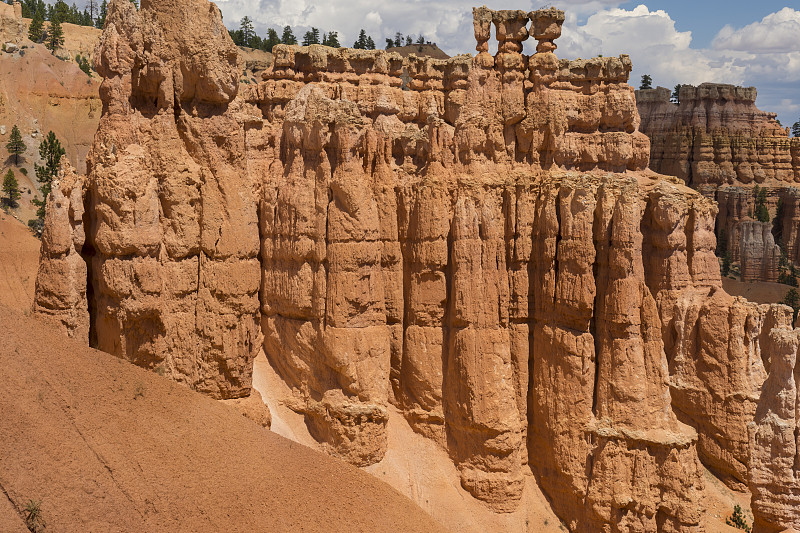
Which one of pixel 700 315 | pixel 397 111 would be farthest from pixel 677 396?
pixel 397 111

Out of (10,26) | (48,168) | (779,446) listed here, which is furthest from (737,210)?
(10,26)

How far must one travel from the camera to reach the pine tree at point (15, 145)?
2515 inches

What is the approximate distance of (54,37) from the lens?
3435 inches

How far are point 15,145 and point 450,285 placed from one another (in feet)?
167

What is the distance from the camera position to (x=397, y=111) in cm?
3416

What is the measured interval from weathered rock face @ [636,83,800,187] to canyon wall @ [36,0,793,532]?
159 ft

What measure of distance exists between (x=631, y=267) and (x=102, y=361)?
50.4 feet

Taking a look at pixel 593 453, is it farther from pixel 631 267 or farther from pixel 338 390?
pixel 338 390

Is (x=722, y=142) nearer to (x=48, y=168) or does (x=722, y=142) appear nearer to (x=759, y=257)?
(x=759, y=257)

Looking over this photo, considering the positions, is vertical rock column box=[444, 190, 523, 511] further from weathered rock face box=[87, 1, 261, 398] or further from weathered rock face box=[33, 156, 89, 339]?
weathered rock face box=[33, 156, 89, 339]

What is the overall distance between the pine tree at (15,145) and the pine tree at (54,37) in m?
22.9

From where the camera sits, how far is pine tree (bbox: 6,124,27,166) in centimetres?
6388

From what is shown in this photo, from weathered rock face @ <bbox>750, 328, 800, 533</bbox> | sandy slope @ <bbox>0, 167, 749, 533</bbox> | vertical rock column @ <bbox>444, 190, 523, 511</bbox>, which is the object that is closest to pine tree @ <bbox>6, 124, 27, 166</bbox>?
vertical rock column @ <bbox>444, 190, 523, 511</bbox>

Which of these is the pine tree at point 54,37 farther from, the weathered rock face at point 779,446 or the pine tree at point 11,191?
the weathered rock face at point 779,446
